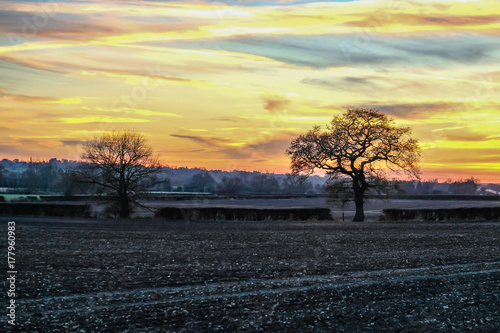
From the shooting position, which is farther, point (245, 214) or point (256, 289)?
point (245, 214)

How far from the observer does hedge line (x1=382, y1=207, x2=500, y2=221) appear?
212ft

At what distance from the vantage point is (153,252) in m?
27.6

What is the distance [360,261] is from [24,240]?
21238mm

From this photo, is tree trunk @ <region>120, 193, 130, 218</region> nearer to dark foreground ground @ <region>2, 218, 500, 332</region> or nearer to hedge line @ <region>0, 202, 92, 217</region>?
hedge line @ <region>0, 202, 92, 217</region>

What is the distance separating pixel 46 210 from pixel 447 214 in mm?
52140

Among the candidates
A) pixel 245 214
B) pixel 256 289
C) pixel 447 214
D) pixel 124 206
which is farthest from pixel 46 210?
pixel 256 289

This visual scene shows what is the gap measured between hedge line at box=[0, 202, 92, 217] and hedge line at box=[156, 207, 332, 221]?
13984mm

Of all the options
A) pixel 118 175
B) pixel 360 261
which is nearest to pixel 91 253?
pixel 360 261

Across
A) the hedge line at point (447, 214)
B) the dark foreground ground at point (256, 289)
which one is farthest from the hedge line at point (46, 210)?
the dark foreground ground at point (256, 289)

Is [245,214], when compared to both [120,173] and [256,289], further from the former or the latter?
[256,289]

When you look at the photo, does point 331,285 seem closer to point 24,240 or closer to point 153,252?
point 153,252

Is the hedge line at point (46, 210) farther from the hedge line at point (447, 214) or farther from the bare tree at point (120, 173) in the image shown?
the hedge line at point (447, 214)

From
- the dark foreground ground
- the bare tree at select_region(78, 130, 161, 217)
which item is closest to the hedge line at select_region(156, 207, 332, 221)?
the bare tree at select_region(78, 130, 161, 217)

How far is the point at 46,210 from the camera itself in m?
77.8
